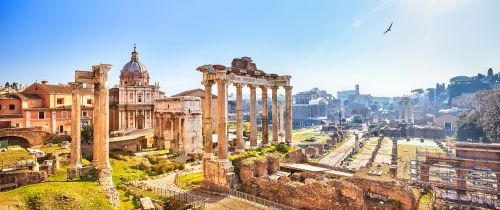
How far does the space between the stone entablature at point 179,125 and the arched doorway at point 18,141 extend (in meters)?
13.3

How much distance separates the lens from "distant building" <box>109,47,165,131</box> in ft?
145

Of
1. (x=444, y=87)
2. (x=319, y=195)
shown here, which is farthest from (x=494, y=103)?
(x=444, y=87)

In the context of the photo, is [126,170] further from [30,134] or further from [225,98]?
[30,134]

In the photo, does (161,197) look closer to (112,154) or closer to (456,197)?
(112,154)

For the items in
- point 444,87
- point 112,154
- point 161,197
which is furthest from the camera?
point 444,87

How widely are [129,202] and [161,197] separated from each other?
1810 millimetres

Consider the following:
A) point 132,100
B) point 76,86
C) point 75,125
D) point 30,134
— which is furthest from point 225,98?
point 132,100

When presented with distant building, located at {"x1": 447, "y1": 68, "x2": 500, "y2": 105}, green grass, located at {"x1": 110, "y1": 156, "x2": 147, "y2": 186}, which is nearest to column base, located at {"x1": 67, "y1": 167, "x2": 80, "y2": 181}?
green grass, located at {"x1": 110, "y1": 156, "x2": 147, "y2": 186}

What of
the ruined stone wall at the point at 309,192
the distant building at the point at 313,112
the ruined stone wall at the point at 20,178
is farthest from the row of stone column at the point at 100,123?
the distant building at the point at 313,112

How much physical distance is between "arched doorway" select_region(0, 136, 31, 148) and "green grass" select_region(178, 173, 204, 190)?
20.0m

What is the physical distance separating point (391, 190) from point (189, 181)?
43.3 ft

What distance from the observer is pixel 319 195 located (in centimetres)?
1475

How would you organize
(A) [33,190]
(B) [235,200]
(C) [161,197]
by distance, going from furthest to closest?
1. (C) [161,197]
2. (B) [235,200]
3. (A) [33,190]

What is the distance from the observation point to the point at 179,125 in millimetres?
35625
